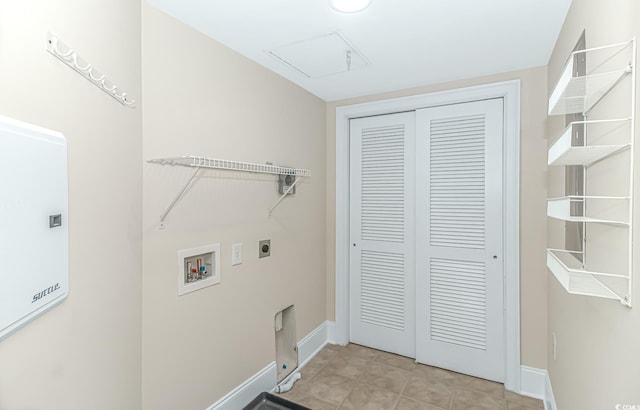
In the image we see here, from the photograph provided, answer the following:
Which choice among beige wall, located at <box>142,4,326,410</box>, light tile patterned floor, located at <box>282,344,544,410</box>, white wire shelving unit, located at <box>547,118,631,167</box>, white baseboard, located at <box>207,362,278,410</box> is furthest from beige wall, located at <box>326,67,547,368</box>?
white baseboard, located at <box>207,362,278,410</box>

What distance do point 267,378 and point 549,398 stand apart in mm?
1871

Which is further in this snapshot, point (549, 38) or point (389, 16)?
point (549, 38)

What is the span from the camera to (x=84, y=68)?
0.99m

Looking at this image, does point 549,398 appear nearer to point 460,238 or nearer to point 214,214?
point 460,238

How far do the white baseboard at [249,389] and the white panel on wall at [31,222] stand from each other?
53.7 inches

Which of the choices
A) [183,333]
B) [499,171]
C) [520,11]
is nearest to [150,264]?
[183,333]

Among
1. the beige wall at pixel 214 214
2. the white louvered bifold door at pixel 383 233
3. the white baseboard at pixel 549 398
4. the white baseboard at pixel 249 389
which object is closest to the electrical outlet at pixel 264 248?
the beige wall at pixel 214 214

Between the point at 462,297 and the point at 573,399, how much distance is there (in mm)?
1078

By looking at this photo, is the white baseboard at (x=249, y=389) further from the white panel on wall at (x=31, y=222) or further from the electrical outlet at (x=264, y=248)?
the white panel on wall at (x=31, y=222)

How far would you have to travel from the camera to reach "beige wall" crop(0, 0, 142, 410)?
→ 0.77m

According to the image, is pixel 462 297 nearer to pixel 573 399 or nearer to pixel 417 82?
pixel 573 399

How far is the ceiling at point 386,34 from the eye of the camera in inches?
59.7

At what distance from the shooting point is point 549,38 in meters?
1.81

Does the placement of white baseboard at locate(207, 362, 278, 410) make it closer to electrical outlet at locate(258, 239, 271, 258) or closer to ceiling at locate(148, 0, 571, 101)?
electrical outlet at locate(258, 239, 271, 258)
